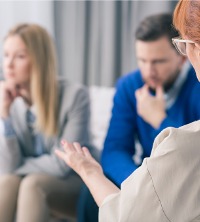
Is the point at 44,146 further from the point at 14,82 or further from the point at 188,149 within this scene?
the point at 188,149

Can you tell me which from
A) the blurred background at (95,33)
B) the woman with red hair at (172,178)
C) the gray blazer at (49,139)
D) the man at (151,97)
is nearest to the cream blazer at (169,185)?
the woman with red hair at (172,178)

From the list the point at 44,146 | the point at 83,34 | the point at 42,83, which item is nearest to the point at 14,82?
the point at 42,83

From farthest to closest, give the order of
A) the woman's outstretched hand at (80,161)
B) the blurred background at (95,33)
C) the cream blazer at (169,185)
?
the blurred background at (95,33) < the woman's outstretched hand at (80,161) < the cream blazer at (169,185)

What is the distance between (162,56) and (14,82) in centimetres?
56

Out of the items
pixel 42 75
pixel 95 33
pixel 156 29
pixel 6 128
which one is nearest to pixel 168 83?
pixel 156 29

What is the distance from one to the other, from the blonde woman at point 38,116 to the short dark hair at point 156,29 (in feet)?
1.03

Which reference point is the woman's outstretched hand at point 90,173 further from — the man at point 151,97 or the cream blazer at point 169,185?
the man at point 151,97

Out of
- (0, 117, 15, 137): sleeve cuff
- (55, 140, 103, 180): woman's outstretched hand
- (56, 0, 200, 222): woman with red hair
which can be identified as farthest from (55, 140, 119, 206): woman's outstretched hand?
(0, 117, 15, 137): sleeve cuff

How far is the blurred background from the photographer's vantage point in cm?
274

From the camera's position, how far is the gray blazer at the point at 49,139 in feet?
5.96

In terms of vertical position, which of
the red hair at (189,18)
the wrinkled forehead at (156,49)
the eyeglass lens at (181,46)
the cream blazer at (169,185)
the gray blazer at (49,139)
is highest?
the red hair at (189,18)

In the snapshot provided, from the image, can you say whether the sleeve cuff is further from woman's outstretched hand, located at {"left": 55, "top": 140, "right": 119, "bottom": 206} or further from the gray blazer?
woman's outstretched hand, located at {"left": 55, "top": 140, "right": 119, "bottom": 206}

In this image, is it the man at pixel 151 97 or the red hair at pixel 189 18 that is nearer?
the red hair at pixel 189 18

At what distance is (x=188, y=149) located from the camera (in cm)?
94
